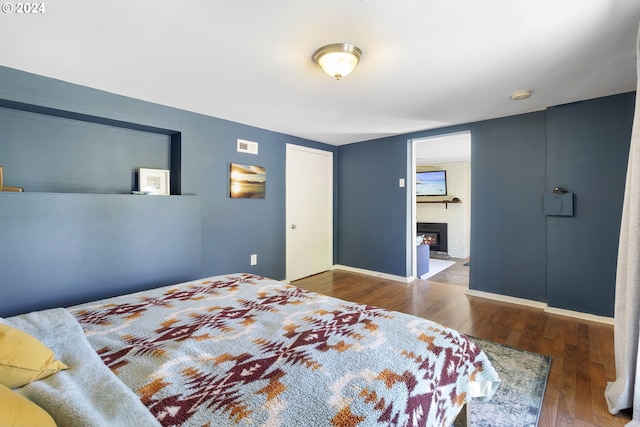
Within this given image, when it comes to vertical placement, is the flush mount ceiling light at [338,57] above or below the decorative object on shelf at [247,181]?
above

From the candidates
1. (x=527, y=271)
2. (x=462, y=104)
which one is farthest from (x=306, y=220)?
(x=527, y=271)

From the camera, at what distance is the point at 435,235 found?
6.81 metres

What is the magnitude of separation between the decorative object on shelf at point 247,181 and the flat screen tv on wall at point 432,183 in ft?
14.5

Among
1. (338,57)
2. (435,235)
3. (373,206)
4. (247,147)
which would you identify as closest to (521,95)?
(338,57)

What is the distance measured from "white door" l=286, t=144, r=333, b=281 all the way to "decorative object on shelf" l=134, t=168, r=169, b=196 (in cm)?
166

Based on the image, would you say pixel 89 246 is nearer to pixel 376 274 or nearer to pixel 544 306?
pixel 376 274

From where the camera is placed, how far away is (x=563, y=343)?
7.91 feet

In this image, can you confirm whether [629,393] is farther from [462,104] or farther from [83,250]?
[83,250]

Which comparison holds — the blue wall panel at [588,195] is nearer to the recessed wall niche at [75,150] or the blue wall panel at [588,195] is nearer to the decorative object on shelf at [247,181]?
the decorative object on shelf at [247,181]

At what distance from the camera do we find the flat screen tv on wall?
6.71 metres

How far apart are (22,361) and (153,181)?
233 centimetres

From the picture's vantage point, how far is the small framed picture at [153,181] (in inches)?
115

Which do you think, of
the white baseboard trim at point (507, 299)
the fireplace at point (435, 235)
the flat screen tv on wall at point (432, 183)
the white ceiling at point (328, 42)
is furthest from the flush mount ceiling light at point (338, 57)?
the fireplace at point (435, 235)

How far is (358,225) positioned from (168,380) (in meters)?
4.06
